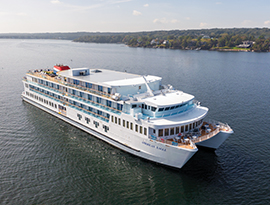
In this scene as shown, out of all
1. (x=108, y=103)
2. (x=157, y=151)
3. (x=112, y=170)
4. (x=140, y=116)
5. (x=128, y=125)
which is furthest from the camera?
(x=108, y=103)

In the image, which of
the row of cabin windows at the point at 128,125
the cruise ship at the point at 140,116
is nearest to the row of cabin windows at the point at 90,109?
the cruise ship at the point at 140,116

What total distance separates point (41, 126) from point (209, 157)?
3217 cm

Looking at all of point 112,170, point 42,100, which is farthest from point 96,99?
point 42,100

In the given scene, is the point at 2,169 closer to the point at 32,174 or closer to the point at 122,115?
the point at 32,174

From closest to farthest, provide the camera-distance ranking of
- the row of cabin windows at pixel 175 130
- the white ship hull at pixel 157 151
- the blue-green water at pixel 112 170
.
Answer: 1. the blue-green water at pixel 112 170
2. the white ship hull at pixel 157 151
3. the row of cabin windows at pixel 175 130

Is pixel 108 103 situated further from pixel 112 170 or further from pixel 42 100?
pixel 42 100

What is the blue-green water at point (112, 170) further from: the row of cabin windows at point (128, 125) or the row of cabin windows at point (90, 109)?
the row of cabin windows at point (90, 109)

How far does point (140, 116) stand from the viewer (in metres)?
29.3

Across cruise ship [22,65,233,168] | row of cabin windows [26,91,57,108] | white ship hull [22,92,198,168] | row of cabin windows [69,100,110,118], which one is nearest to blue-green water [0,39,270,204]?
white ship hull [22,92,198,168]

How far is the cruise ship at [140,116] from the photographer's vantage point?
2833cm

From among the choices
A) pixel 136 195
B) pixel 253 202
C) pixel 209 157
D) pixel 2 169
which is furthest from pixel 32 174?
pixel 253 202

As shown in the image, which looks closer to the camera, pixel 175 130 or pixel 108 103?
pixel 175 130

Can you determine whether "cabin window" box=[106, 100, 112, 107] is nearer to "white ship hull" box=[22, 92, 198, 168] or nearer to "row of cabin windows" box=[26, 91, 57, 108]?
"white ship hull" box=[22, 92, 198, 168]

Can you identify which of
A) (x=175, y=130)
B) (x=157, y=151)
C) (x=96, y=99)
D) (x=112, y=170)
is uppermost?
(x=96, y=99)
